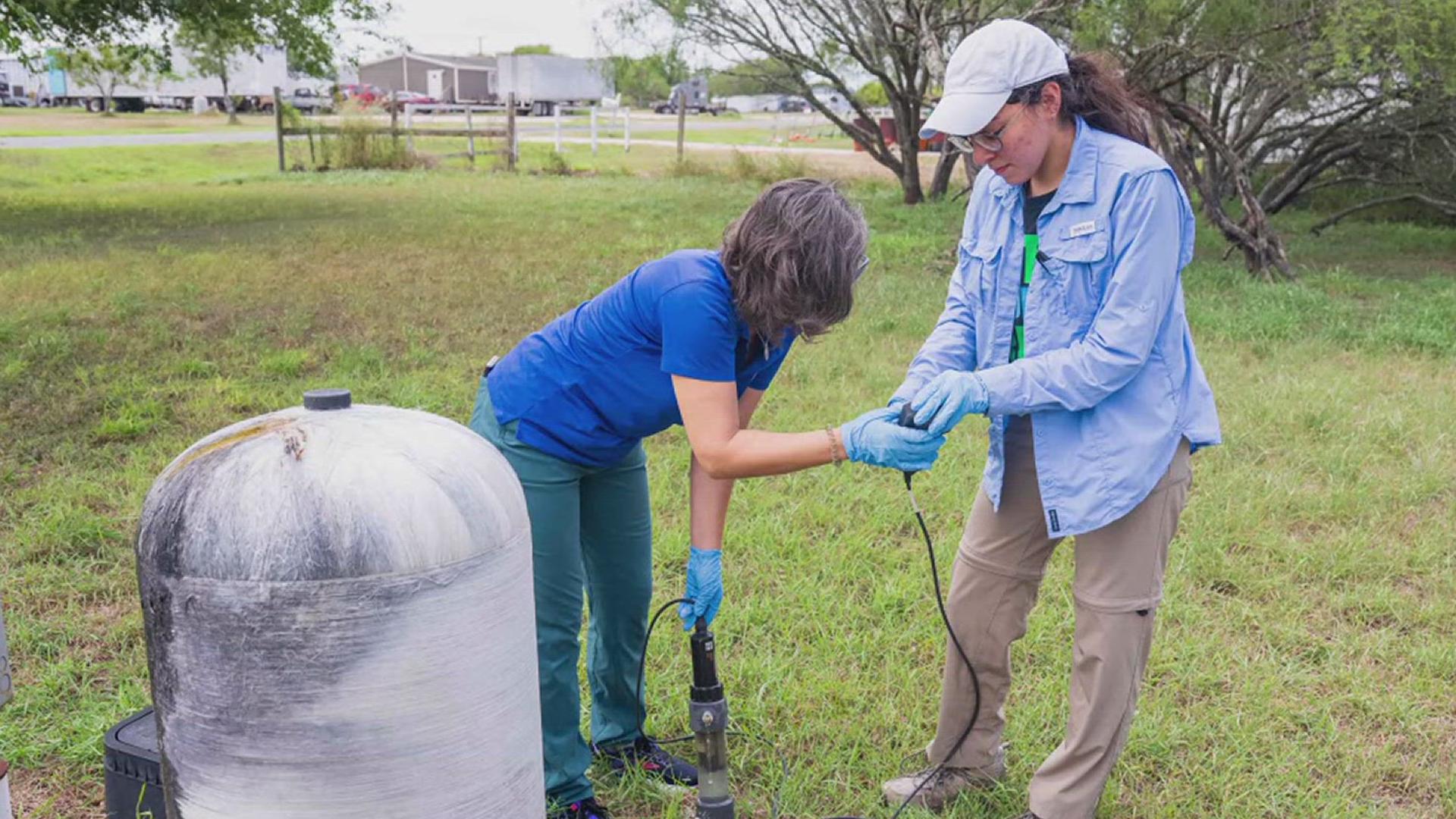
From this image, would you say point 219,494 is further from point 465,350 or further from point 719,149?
point 719,149

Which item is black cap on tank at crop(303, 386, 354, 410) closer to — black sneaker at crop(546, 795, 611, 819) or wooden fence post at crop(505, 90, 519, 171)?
black sneaker at crop(546, 795, 611, 819)

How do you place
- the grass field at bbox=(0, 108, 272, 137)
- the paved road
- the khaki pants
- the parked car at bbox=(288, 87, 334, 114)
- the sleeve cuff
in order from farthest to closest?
the grass field at bbox=(0, 108, 272, 137) < the parked car at bbox=(288, 87, 334, 114) < the paved road < the khaki pants < the sleeve cuff

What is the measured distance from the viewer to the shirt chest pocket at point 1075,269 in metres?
2.55

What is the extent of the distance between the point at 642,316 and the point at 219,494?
3.53 ft

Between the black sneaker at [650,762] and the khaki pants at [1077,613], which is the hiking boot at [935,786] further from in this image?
the black sneaker at [650,762]

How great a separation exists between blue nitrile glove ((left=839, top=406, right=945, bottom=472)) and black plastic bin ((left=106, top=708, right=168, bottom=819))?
1.50 meters

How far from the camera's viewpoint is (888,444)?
2586 millimetres

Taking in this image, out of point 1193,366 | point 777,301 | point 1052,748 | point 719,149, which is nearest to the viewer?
point 777,301

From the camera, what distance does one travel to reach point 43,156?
79.2 feet

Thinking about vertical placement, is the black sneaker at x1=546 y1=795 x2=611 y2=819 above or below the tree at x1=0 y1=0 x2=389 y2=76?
below

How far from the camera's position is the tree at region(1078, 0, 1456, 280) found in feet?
34.3

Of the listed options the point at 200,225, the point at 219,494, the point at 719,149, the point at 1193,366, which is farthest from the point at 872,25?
the point at 219,494

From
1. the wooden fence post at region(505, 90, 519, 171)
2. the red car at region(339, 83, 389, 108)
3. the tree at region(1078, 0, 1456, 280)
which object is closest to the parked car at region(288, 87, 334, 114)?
the red car at region(339, 83, 389, 108)

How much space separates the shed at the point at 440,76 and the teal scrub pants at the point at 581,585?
63125 mm
